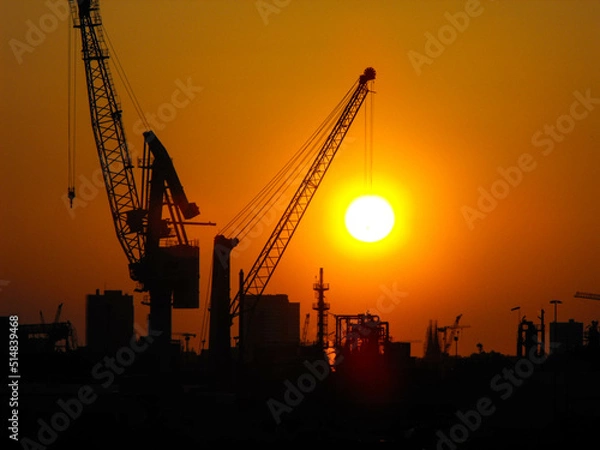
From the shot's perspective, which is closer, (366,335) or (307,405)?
(307,405)

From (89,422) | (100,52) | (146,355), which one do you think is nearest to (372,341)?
(146,355)

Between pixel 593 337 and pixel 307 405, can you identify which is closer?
A: pixel 307 405

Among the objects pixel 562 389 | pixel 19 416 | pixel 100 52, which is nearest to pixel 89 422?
pixel 19 416

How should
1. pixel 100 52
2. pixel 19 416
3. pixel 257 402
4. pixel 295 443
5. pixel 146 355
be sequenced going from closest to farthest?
pixel 295 443 < pixel 19 416 < pixel 257 402 < pixel 100 52 < pixel 146 355

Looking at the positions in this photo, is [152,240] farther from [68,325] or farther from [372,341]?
[68,325]

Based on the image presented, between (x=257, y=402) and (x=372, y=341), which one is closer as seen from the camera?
(x=257, y=402)

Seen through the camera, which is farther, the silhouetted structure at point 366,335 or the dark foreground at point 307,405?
the silhouetted structure at point 366,335

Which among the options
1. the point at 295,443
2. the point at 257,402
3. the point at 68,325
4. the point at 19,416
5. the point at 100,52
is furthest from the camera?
the point at 68,325

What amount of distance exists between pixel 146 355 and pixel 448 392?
3104 centimetres

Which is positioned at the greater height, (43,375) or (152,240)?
(152,240)

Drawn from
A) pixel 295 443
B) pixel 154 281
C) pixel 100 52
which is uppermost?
pixel 100 52

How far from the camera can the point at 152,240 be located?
395 ft

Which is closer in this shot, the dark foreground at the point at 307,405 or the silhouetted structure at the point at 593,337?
the dark foreground at the point at 307,405

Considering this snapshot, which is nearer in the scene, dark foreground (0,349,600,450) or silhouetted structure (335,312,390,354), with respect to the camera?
dark foreground (0,349,600,450)
